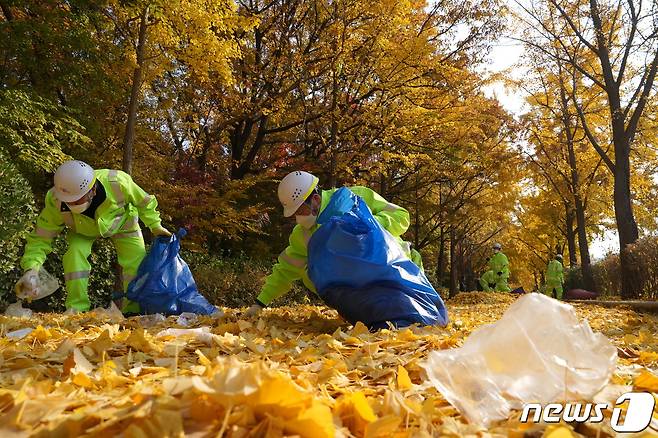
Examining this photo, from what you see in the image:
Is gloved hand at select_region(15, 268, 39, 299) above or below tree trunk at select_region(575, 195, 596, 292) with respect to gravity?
below

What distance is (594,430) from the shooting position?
1.13 metres

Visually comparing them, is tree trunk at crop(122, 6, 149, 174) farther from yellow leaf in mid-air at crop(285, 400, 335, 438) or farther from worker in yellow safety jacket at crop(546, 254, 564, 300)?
worker in yellow safety jacket at crop(546, 254, 564, 300)

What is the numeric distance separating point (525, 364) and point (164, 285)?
3683mm

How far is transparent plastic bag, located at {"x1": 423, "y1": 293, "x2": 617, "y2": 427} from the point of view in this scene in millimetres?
1252

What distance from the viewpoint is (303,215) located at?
379cm

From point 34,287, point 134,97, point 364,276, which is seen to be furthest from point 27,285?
point 134,97

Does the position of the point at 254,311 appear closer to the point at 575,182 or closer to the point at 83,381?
the point at 83,381

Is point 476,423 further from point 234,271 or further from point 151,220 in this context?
point 234,271

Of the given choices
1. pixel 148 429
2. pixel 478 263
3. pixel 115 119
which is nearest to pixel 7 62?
pixel 115 119

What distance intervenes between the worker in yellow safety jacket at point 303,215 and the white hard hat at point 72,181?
1628 millimetres

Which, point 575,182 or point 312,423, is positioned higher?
point 575,182

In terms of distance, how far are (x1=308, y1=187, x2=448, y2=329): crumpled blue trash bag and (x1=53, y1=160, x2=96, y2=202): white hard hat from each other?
2062 mm

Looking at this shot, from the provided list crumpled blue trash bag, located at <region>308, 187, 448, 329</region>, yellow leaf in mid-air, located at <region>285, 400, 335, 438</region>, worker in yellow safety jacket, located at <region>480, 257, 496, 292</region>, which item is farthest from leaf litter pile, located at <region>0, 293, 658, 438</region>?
worker in yellow safety jacket, located at <region>480, 257, 496, 292</region>

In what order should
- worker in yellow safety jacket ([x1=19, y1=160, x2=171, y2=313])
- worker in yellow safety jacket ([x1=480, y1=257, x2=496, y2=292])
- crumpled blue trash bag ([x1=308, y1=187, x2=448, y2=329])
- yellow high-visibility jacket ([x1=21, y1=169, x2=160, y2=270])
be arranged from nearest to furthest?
crumpled blue trash bag ([x1=308, y1=187, x2=448, y2=329]), worker in yellow safety jacket ([x1=19, y1=160, x2=171, y2=313]), yellow high-visibility jacket ([x1=21, y1=169, x2=160, y2=270]), worker in yellow safety jacket ([x1=480, y1=257, x2=496, y2=292])
